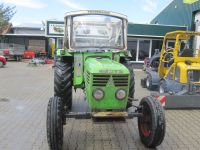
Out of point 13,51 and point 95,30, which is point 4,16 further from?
point 95,30

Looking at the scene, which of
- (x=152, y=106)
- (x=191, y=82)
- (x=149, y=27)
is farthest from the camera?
(x=149, y=27)

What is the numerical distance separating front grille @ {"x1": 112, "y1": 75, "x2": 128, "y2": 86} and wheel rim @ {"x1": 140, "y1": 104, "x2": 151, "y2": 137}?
67 centimetres

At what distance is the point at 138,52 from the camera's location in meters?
24.4

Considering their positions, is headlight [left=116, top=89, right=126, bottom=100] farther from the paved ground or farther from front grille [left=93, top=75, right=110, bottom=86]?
the paved ground

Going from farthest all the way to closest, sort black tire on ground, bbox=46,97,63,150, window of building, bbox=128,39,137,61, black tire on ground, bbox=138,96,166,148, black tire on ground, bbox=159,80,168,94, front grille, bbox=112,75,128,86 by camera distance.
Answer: window of building, bbox=128,39,137,61 → black tire on ground, bbox=159,80,168,94 → front grille, bbox=112,75,128,86 → black tire on ground, bbox=138,96,166,148 → black tire on ground, bbox=46,97,63,150

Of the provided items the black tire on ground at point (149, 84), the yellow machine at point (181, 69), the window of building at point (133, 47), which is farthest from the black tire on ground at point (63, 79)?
the window of building at point (133, 47)

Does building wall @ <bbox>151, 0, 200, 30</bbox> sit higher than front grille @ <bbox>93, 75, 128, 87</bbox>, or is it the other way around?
building wall @ <bbox>151, 0, 200, 30</bbox>

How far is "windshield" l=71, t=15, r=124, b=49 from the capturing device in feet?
24.8

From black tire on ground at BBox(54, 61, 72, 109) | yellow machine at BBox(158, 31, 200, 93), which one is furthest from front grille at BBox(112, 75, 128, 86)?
yellow machine at BBox(158, 31, 200, 93)

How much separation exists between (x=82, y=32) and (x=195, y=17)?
46.1ft

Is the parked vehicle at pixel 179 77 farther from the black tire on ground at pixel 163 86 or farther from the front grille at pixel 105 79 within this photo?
the front grille at pixel 105 79

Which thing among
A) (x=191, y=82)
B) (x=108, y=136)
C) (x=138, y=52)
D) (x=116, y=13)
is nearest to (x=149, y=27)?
(x=138, y=52)

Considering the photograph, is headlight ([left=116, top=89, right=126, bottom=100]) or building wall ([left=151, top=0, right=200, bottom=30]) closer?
headlight ([left=116, top=89, right=126, bottom=100])

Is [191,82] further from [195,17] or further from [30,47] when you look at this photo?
[30,47]
